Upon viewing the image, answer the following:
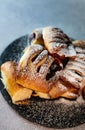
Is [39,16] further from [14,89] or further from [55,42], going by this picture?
[14,89]

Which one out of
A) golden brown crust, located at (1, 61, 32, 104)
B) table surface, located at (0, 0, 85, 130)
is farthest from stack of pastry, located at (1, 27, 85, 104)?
table surface, located at (0, 0, 85, 130)

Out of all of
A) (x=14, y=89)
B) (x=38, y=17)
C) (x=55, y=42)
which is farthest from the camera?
(x=38, y=17)

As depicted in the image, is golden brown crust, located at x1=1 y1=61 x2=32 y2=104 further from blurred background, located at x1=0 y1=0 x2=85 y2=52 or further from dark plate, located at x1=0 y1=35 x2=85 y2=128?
blurred background, located at x1=0 y1=0 x2=85 y2=52

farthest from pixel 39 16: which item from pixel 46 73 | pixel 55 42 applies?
pixel 46 73

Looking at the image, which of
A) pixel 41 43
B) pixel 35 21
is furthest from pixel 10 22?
pixel 41 43

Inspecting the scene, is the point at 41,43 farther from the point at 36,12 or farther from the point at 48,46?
the point at 36,12

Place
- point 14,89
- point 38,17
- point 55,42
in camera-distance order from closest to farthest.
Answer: point 14,89, point 55,42, point 38,17
